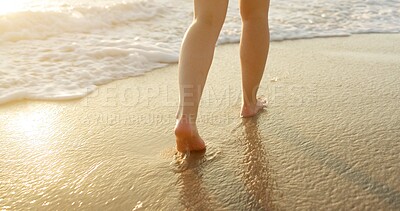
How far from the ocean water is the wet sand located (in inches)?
11.1

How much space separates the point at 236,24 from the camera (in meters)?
4.44

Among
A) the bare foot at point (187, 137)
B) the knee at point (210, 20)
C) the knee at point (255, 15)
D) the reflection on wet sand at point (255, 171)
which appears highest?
the knee at point (210, 20)

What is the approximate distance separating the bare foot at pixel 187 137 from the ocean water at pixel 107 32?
108cm

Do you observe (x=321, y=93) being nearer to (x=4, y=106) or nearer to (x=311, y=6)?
(x=4, y=106)

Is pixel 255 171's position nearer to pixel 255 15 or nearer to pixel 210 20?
pixel 210 20

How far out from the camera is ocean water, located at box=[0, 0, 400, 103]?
2.85 meters

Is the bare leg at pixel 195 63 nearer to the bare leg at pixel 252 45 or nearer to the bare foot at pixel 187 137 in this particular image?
the bare foot at pixel 187 137

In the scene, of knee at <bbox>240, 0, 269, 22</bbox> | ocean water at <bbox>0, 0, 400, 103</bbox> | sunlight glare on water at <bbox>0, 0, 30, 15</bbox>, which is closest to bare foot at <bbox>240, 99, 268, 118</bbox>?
knee at <bbox>240, 0, 269, 22</bbox>

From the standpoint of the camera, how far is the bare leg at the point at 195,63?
1586mm

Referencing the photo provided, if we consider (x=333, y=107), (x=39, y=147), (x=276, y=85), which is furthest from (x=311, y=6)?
A: (x=39, y=147)

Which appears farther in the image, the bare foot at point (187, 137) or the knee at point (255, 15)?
the knee at point (255, 15)

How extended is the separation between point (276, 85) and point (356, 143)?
893mm

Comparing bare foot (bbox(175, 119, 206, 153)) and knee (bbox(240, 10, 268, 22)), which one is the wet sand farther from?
knee (bbox(240, 10, 268, 22))

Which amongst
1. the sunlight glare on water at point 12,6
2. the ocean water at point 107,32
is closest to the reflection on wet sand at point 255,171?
the ocean water at point 107,32
